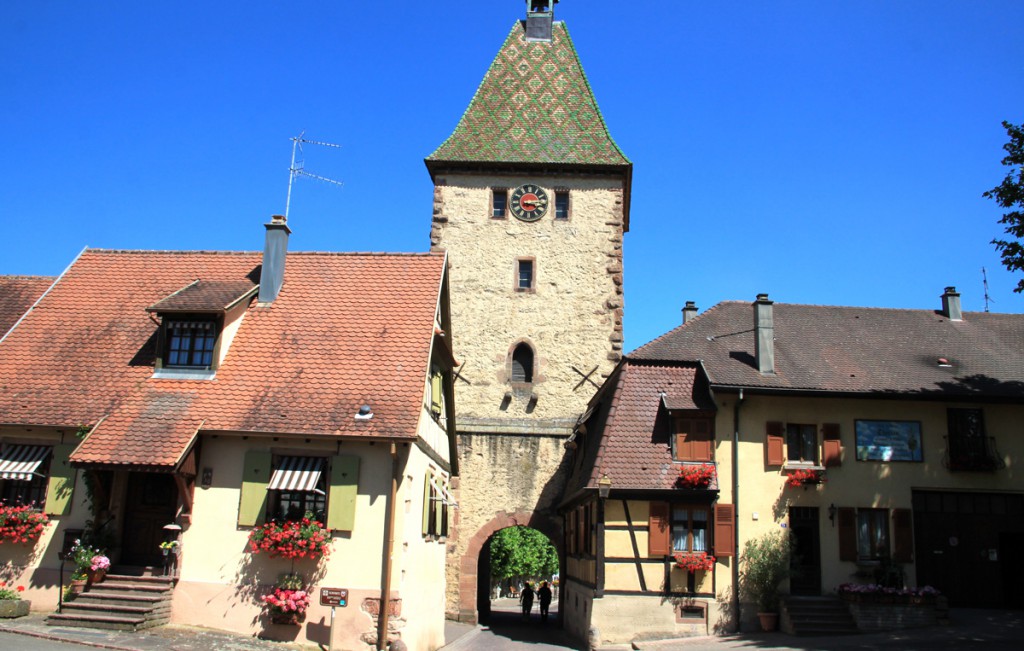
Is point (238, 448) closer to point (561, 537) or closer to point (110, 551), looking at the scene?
point (110, 551)

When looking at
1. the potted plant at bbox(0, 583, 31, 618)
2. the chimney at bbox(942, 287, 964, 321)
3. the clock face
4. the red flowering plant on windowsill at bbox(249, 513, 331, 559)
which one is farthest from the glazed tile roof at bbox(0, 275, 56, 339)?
the chimney at bbox(942, 287, 964, 321)

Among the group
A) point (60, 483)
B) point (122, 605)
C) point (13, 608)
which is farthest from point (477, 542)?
point (13, 608)

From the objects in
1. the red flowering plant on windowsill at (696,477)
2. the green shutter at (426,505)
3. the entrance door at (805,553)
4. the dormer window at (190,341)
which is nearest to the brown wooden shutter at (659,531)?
the red flowering plant on windowsill at (696,477)

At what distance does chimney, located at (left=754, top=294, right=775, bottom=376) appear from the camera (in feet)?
71.9

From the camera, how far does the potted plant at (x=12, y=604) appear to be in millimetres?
14291

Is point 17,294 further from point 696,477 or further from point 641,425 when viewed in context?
point 696,477

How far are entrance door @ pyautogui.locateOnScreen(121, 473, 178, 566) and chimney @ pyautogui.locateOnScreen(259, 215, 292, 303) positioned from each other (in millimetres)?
4108

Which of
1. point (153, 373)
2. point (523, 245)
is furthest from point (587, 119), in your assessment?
point (153, 373)

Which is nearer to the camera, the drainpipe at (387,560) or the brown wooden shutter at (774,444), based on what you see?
the drainpipe at (387,560)

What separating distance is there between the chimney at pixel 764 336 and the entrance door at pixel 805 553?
3.35 metres

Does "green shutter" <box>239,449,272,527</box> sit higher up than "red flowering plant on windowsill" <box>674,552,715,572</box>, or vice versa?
"green shutter" <box>239,449,272,527</box>

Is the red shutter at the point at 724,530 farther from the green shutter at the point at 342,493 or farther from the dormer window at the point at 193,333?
the dormer window at the point at 193,333

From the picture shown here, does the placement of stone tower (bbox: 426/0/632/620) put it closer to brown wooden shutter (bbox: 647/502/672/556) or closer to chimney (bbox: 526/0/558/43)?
chimney (bbox: 526/0/558/43)

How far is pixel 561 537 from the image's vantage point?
2573cm
